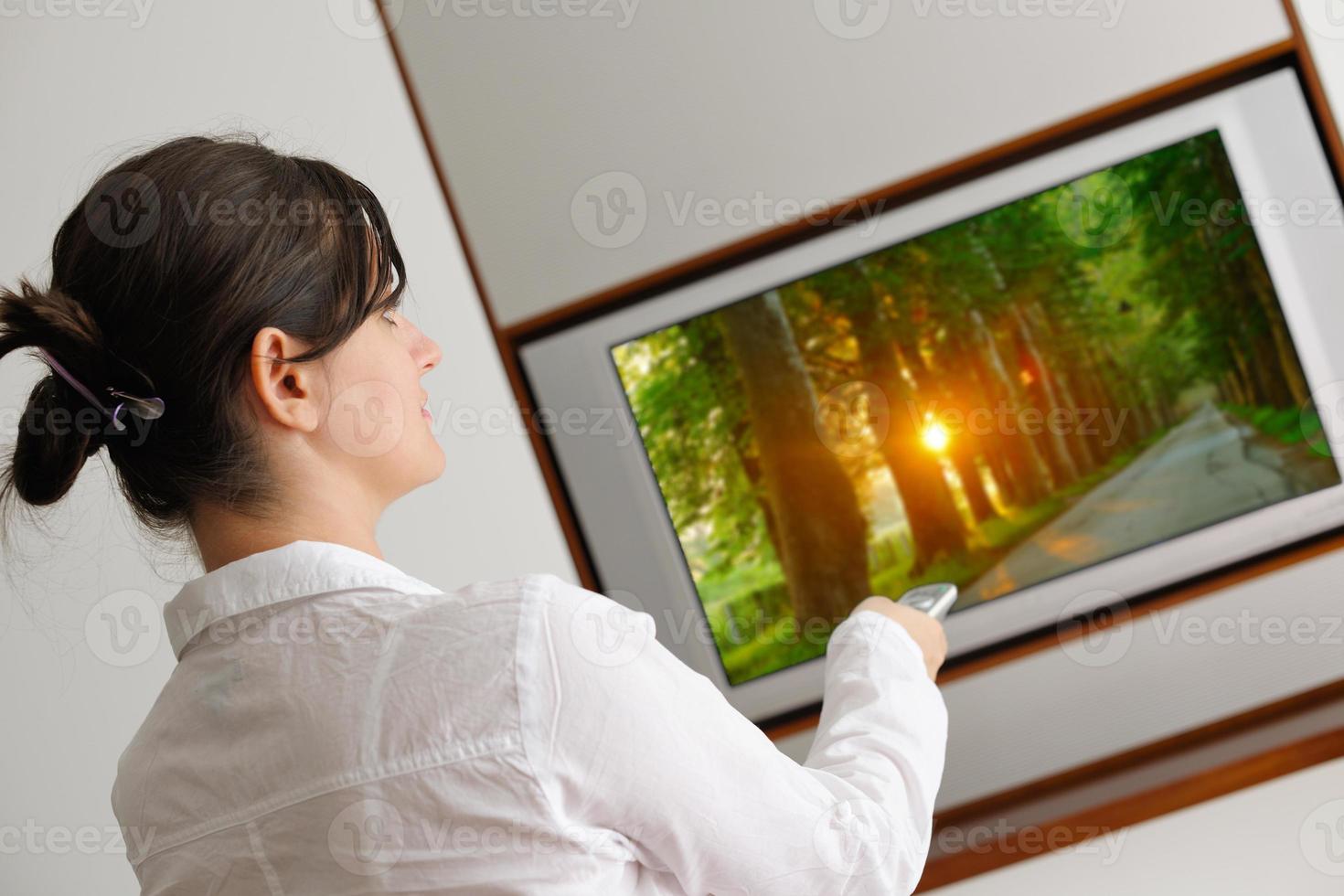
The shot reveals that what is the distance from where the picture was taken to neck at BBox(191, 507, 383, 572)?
0.65 meters

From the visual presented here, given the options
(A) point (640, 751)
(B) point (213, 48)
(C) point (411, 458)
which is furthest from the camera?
(B) point (213, 48)

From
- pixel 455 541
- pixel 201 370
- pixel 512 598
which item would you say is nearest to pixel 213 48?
pixel 455 541

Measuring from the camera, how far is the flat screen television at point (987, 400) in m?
1.32

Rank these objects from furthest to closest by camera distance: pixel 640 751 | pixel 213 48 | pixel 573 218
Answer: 1. pixel 573 218
2. pixel 213 48
3. pixel 640 751

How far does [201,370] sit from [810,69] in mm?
974

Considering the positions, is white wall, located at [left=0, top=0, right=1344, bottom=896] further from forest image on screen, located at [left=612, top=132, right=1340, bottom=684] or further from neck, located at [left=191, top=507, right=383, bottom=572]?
neck, located at [left=191, top=507, right=383, bottom=572]

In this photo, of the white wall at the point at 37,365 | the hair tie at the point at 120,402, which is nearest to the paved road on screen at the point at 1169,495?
the white wall at the point at 37,365

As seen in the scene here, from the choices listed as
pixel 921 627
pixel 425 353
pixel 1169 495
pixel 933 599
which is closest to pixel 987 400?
pixel 1169 495

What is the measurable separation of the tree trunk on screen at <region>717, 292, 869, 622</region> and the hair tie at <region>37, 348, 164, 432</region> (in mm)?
→ 867

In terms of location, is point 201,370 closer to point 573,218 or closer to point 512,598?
point 512,598

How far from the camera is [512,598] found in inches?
21.5

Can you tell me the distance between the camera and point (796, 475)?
1.39 meters

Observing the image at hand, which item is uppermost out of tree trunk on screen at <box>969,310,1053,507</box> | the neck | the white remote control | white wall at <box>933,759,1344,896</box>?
the neck

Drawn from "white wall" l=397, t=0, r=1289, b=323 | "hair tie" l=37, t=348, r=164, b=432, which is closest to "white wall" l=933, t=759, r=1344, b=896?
"white wall" l=397, t=0, r=1289, b=323
